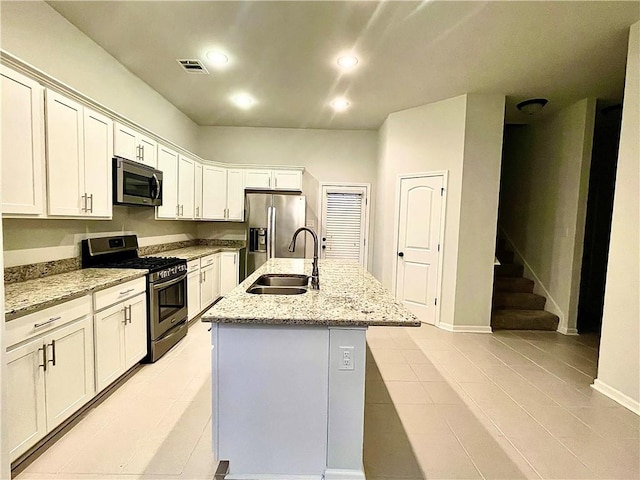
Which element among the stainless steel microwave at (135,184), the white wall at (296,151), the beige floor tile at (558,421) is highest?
the white wall at (296,151)

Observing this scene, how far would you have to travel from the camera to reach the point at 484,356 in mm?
3283

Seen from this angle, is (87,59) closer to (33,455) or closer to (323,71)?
(323,71)

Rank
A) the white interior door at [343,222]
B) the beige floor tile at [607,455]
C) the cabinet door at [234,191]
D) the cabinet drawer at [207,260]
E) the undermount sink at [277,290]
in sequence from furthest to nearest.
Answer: the white interior door at [343,222] < the cabinet door at [234,191] < the cabinet drawer at [207,260] < the undermount sink at [277,290] < the beige floor tile at [607,455]

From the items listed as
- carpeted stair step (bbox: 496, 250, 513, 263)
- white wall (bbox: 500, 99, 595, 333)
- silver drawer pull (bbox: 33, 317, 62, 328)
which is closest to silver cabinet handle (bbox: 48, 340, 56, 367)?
silver drawer pull (bbox: 33, 317, 62, 328)

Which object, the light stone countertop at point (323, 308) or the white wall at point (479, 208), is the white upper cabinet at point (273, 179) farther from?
the light stone countertop at point (323, 308)

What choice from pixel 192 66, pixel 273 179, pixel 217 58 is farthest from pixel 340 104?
pixel 192 66

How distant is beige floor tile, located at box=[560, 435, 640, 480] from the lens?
5.81 feet

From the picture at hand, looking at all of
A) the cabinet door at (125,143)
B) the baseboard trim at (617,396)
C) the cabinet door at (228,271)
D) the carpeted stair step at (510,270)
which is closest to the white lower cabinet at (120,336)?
the cabinet door at (125,143)

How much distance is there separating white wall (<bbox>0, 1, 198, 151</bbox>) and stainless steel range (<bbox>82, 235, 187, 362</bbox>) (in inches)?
55.4

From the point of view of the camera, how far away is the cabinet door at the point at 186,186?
426cm

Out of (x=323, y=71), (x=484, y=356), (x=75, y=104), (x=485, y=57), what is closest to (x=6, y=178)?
(x=75, y=104)

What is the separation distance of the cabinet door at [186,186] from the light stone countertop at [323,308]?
2568 millimetres

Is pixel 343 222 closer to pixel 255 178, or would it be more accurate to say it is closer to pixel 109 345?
pixel 255 178

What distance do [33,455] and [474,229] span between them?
4.42 meters
